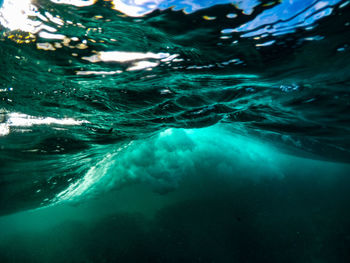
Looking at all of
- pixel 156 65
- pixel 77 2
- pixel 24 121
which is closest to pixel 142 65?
pixel 156 65

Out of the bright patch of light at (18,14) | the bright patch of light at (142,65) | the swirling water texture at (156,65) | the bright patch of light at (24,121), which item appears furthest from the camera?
the bright patch of light at (24,121)

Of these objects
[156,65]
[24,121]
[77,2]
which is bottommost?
[24,121]

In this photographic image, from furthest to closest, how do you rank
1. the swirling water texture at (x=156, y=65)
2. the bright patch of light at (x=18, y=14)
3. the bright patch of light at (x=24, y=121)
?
the bright patch of light at (x=24, y=121), the swirling water texture at (x=156, y=65), the bright patch of light at (x=18, y=14)

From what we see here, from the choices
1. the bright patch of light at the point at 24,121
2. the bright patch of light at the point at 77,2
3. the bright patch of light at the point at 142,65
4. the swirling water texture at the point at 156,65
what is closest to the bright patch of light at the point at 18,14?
the swirling water texture at the point at 156,65

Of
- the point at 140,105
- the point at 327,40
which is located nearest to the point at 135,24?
the point at 140,105

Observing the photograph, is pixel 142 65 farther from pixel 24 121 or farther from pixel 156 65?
pixel 24 121

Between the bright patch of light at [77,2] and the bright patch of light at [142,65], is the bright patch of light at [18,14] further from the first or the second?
the bright patch of light at [142,65]

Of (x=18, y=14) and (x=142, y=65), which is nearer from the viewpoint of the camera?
(x=18, y=14)

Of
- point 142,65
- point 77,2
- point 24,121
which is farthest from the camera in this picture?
point 24,121

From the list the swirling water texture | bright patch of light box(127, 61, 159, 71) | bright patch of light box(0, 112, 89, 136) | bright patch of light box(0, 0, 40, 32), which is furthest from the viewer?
bright patch of light box(0, 112, 89, 136)

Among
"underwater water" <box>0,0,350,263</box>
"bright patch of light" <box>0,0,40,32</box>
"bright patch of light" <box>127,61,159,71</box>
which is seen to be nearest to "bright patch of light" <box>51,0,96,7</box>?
"underwater water" <box>0,0,350,263</box>

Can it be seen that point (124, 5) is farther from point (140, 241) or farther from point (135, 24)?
point (140, 241)

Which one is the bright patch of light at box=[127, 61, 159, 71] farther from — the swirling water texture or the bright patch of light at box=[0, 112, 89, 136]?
the bright patch of light at box=[0, 112, 89, 136]

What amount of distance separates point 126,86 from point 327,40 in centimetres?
606
